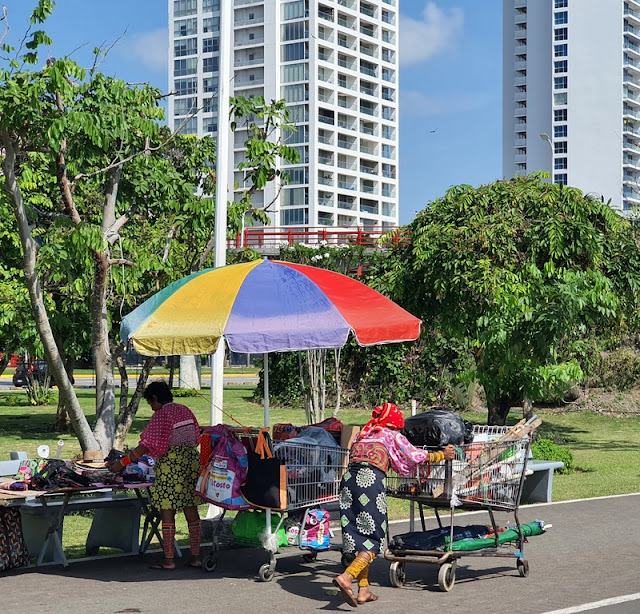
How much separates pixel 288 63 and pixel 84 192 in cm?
8354

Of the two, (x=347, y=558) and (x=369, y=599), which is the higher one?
(x=347, y=558)

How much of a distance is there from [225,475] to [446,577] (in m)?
2.04

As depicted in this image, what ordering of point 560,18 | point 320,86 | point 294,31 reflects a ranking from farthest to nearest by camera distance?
point 560,18, point 294,31, point 320,86

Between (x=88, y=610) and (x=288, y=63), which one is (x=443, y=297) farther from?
Answer: (x=288, y=63)

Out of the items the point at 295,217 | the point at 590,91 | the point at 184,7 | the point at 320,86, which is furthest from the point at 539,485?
the point at 184,7

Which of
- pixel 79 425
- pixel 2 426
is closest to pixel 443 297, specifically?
pixel 79 425

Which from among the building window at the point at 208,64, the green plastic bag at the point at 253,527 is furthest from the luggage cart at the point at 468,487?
the building window at the point at 208,64

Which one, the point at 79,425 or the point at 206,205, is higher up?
the point at 206,205

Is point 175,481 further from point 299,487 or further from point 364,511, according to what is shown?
point 364,511

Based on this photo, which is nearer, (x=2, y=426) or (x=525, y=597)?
(x=525, y=597)

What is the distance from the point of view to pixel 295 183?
101 metres

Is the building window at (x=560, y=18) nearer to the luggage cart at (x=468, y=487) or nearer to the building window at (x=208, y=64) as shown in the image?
the building window at (x=208, y=64)

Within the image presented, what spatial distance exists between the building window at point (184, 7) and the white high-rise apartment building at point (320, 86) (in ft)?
0.36

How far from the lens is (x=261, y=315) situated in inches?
347
